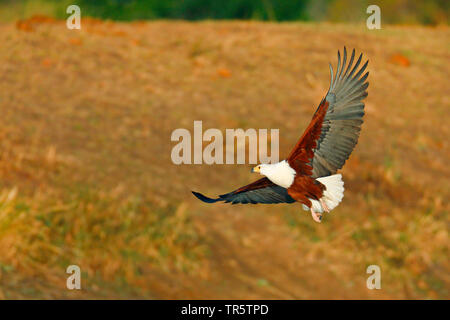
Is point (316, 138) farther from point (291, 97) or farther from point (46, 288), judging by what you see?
point (291, 97)

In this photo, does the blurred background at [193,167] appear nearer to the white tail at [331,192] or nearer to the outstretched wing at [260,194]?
the outstretched wing at [260,194]

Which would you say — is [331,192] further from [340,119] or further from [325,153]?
[340,119]

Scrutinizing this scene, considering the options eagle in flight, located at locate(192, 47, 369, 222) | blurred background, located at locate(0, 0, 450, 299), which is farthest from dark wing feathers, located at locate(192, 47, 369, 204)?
blurred background, located at locate(0, 0, 450, 299)

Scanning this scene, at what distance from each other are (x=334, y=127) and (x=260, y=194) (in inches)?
18.1

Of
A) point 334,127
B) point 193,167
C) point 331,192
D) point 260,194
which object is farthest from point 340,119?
point 193,167

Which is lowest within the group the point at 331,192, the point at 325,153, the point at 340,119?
the point at 331,192

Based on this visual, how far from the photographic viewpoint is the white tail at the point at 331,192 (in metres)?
2.45

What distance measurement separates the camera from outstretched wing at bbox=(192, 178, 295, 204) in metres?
2.60

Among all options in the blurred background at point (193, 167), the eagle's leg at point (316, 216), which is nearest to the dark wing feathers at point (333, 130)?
the eagle's leg at point (316, 216)

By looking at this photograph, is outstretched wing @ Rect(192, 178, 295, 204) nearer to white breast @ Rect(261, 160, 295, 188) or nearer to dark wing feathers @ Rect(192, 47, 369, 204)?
dark wing feathers @ Rect(192, 47, 369, 204)

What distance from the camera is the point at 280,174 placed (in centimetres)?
244

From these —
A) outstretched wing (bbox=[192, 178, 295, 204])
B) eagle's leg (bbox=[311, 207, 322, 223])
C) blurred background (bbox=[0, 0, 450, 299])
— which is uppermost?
blurred background (bbox=[0, 0, 450, 299])

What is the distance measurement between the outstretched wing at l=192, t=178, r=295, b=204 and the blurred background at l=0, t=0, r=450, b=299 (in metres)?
5.24

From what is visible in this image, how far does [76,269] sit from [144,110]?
13.4 ft
